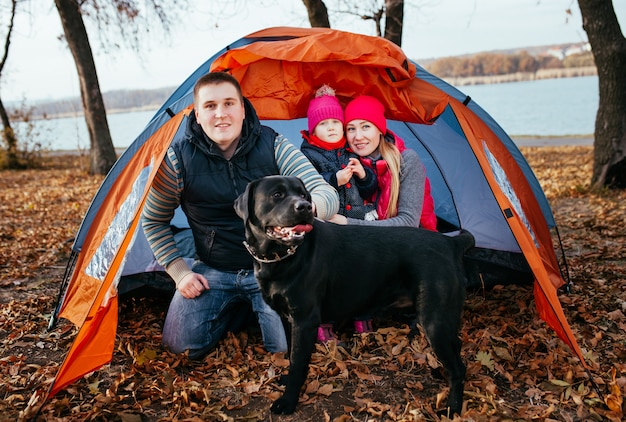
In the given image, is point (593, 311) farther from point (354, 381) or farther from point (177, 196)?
point (177, 196)

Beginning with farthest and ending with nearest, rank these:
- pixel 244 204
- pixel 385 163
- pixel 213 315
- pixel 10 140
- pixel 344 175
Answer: pixel 10 140, pixel 385 163, pixel 344 175, pixel 213 315, pixel 244 204

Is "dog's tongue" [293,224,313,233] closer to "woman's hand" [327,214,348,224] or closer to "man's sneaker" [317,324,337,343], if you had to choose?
"woman's hand" [327,214,348,224]

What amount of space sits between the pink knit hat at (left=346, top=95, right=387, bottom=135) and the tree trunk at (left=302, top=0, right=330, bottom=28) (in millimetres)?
4745

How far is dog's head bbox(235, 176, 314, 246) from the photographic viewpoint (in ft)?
7.87

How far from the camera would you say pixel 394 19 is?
854 cm

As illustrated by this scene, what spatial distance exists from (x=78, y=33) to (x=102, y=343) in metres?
10.9

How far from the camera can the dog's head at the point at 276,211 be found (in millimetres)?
2398

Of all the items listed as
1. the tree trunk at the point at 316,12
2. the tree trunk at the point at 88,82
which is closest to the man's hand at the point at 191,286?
the tree trunk at the point at 316,12

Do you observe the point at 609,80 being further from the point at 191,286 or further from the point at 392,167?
the point at 191,286

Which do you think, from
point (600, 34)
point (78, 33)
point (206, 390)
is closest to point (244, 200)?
point (206, 390)

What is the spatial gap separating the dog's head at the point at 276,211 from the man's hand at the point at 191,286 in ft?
2.87

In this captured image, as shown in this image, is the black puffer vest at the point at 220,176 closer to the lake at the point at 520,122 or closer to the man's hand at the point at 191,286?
the man's hand at the point at 191,286

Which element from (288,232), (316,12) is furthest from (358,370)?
(316,12)

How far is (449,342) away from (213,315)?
163cm
